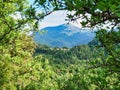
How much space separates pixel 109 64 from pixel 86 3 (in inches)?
90.6

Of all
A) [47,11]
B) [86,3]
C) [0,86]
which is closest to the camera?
[86,3]

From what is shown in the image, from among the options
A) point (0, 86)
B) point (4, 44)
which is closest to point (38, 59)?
point (0, 86)

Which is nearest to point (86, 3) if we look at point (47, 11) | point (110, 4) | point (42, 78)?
point (110, 4)

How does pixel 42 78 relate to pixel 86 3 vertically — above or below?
below

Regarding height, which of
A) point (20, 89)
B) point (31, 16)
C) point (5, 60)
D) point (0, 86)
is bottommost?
point (20, 89)

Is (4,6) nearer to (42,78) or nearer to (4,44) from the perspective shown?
(4,44)

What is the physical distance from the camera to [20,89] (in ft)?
104

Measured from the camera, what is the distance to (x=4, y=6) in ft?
68.1

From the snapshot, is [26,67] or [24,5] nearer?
[24,5]

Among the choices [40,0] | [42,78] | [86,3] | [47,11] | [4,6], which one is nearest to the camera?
[86,3]

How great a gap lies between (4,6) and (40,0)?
44.1ft

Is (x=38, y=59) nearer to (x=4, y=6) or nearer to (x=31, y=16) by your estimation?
(x=4, y=6)

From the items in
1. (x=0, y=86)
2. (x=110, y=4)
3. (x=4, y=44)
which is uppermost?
(x=110, y=4)

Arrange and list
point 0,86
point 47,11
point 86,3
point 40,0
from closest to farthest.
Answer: point 86,3 < point 40,0 < point 47,11 < point 0,86
